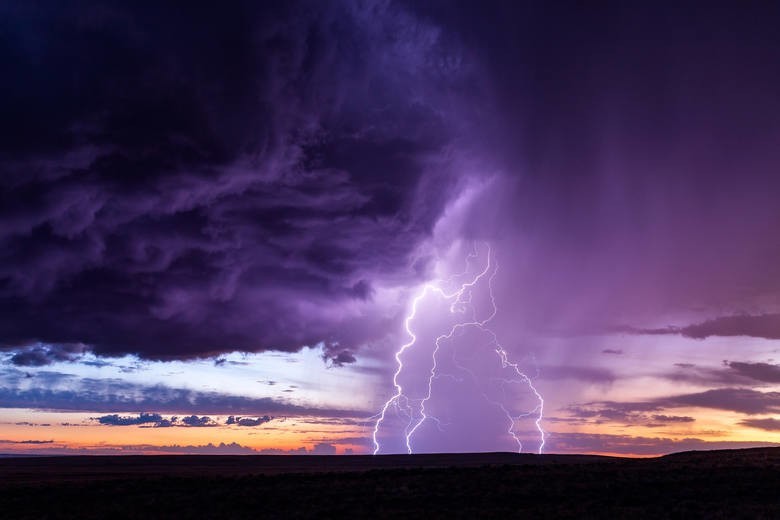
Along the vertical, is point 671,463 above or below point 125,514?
above

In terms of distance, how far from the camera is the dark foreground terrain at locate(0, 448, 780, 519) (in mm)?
28125

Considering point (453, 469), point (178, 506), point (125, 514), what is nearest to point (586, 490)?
point (453, 469)

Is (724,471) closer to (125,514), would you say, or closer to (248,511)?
(248,511)

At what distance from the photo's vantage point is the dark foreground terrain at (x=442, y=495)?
2812cm

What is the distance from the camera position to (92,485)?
39.3 meters

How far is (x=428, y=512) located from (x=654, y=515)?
938 cm

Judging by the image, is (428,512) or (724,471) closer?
(428,512)

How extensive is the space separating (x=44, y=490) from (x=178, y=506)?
1127cm

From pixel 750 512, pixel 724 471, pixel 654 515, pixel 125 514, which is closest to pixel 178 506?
pixel 125 514

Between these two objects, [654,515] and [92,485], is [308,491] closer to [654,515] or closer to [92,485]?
[92,485]

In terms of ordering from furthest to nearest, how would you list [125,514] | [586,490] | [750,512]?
1. [586,490]
2. [125,514]
3. [750,512]

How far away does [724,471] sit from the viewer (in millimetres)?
37438

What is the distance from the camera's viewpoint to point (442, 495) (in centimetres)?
3212

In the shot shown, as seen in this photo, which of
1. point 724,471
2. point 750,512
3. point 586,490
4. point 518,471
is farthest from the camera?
point 518,471
